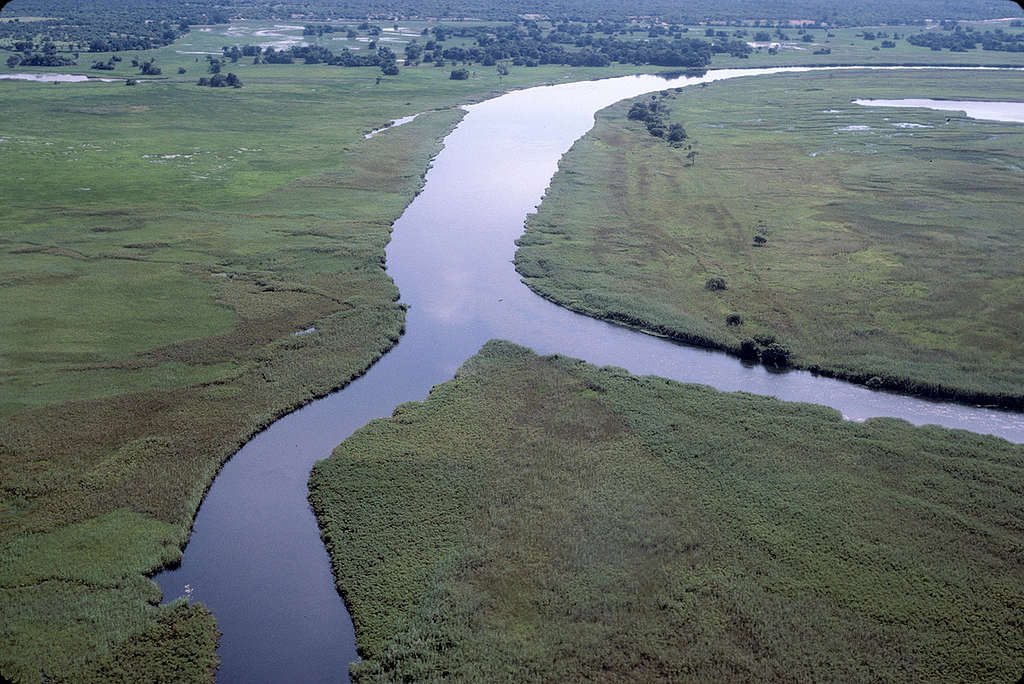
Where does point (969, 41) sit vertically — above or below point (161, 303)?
above

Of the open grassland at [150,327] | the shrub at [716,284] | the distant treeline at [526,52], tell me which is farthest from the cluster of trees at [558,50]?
the shrub at [716,284]

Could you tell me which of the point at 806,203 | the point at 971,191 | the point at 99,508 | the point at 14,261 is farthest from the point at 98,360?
the point at 971,191

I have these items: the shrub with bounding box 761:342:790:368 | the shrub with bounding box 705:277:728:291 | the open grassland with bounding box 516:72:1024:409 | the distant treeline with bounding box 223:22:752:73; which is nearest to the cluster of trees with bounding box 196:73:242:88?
the distant treeline with bounding box 223:22:752:73

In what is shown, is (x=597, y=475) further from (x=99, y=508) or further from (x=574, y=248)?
(x=574, y=248)

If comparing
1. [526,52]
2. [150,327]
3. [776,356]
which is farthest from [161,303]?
[526,52]

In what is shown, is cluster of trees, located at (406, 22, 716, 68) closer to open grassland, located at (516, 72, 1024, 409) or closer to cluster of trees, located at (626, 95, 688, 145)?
cluster of trees, located at (626, 95, 688, 145)

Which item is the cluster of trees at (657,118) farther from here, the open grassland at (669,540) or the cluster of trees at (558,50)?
the open grassland at (669,540)

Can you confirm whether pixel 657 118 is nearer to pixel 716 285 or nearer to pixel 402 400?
pixel 716 285
